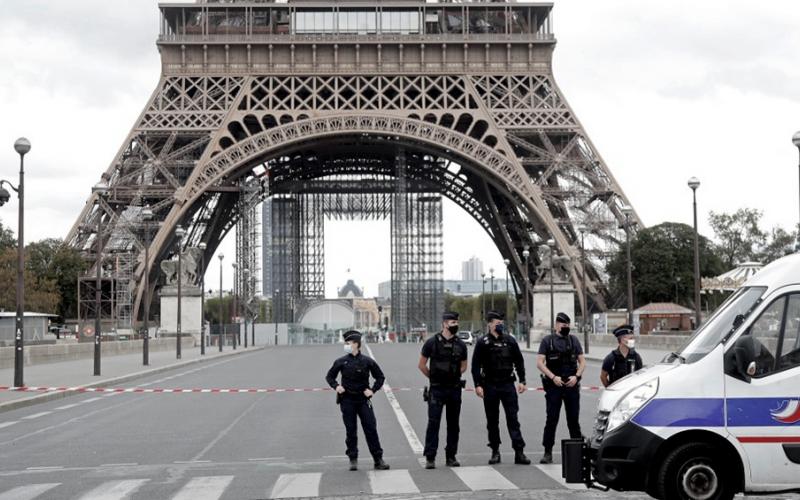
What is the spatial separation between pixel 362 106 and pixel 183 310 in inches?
635

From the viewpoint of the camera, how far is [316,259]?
294ft

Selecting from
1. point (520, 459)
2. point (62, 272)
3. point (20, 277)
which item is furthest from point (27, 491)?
point (62, 272)

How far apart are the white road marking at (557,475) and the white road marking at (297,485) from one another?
92.6 inches

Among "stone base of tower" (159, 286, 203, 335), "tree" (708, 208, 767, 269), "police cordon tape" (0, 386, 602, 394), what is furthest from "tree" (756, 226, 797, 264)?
"police cordon tape" (0, 386, 602, 394)

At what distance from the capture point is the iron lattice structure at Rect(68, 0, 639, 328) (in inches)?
2314

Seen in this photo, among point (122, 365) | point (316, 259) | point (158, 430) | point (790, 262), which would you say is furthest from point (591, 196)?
point (790, 262)

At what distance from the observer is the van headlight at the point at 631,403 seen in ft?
29.9

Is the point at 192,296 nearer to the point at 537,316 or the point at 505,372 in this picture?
the point at 537,316

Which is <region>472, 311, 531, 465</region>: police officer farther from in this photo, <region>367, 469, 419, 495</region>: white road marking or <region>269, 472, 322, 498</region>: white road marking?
<region>269, 472, 322, 498</region>: white road marking

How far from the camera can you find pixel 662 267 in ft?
234

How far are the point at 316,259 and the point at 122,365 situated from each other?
51308mm

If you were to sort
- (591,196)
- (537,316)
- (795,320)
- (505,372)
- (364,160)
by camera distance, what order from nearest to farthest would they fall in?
(795,320), (505,372), (591,196), (537,316), (364,160)

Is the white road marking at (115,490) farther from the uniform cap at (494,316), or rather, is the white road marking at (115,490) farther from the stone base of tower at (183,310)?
the stone base of tower at (183,310)

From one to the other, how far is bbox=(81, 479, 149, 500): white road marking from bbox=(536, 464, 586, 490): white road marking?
13.5 ft
